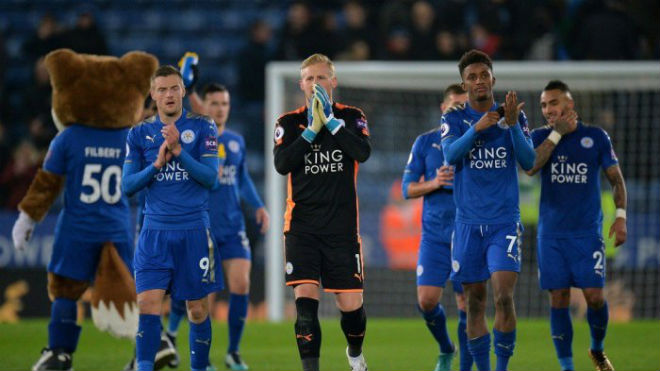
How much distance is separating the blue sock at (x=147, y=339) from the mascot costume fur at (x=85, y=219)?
1369mm

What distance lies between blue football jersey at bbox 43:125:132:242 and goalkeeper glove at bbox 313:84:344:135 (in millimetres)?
2096

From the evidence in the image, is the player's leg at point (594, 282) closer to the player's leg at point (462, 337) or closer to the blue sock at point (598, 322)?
the blue sock at point (598, 322)

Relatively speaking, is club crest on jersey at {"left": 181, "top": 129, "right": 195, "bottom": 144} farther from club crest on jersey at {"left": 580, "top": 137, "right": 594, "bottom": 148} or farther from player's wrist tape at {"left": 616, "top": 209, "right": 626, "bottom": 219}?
player's wrist tape at {"left": 616, "top": 209, "right": 626, "bottom": 219}

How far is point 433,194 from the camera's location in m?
7.38

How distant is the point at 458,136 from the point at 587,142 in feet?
4.46

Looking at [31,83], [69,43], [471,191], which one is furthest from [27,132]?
[471,191]

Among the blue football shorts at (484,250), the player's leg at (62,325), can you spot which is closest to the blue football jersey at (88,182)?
the player's leg at (62,325)

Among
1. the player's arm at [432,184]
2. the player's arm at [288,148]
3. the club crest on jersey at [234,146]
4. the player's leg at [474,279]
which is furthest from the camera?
the club crest on jersey at [234,146]

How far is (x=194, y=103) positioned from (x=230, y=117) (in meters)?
6.22

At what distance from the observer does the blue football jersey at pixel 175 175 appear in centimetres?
601

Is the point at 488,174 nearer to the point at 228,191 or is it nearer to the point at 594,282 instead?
the point at 594,282

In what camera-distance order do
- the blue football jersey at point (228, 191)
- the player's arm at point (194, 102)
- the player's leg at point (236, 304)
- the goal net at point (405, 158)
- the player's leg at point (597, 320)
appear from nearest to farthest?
the player's leg at point (597, 320)
the player's arm at point (194, 102)
the player's leg at point (236, 304)
the blue football jersey at point (228, 191)
the goal net at point (405, 158)

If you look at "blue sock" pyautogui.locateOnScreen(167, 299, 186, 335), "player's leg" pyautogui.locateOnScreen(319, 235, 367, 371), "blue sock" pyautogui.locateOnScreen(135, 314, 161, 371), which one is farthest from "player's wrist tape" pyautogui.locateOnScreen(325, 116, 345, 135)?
"blue sock" pyautogui.locateOnScreen(167, 299, 186, 335)

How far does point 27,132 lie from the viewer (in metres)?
14.1
